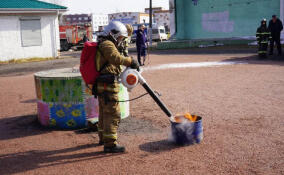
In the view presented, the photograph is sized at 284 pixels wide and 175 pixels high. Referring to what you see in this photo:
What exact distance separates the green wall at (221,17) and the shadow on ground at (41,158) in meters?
22.8

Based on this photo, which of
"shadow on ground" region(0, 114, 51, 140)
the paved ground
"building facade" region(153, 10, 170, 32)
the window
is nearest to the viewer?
the paved ground

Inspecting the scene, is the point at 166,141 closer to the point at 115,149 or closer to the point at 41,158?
the point at 115,149

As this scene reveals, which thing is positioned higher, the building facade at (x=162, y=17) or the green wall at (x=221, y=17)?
the building facade at (x=162, y=17)

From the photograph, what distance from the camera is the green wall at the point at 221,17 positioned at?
1001 inches

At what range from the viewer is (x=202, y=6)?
29469mm

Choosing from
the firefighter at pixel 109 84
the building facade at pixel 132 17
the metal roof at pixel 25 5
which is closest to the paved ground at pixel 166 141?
the firefighter at pixel 109 84

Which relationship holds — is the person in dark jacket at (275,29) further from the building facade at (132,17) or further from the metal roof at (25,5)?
the building facade at (132,17)

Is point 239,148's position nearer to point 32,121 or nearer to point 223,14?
point 32,121

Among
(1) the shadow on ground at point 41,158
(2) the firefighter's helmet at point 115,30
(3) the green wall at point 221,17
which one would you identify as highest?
(3) the green wall at point 221,17

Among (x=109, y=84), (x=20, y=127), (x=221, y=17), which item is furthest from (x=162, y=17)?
(x=109, y=84)

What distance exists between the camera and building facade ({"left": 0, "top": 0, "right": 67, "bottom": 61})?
67.2ft

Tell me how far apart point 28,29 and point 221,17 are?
15.3 meters

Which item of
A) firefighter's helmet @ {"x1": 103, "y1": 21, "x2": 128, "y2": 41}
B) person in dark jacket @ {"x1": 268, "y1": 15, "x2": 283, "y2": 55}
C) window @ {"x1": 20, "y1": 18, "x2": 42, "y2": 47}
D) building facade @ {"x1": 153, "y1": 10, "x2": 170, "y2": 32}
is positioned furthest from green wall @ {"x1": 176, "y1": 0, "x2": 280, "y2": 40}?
building facade @ {"x1": 153, "y1": 10, "x2": 170, "y2": 32}

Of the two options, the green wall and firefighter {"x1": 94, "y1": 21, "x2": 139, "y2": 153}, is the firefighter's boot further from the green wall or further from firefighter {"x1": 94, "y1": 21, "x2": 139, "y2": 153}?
the green wall
